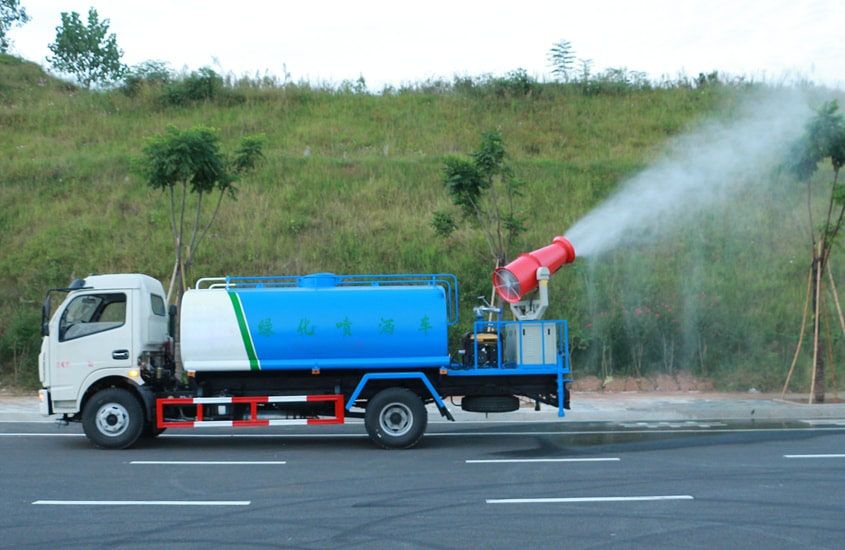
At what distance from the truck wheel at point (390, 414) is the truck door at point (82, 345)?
370 centimetres

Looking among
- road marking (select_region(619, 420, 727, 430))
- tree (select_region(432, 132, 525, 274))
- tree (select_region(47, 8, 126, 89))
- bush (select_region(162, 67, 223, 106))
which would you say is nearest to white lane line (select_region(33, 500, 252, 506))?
road marking (select_region(619, 420, 727, 430))

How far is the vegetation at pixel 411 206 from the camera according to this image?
2117 cm

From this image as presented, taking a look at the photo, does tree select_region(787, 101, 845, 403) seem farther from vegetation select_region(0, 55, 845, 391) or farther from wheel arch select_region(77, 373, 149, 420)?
wheel arch select_region(77, 373, 149, 420)

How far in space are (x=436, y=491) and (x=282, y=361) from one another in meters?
3.95

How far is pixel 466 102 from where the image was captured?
3516cm

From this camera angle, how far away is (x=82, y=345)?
1262 cm

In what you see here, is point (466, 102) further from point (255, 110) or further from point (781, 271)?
point (781, 271)

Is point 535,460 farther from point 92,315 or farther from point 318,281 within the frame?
point 92,315

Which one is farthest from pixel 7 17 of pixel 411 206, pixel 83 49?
pixel 411 206

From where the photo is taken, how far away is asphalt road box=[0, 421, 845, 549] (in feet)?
24.5

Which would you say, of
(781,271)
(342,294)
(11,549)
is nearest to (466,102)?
(781,271)

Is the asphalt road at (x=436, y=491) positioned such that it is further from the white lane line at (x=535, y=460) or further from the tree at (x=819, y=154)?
the tree at (x=819, y=154)

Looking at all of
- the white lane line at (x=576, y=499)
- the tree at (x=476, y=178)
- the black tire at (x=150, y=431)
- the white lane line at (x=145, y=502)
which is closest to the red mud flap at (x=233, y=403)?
the black tire at (x=150, y=431)

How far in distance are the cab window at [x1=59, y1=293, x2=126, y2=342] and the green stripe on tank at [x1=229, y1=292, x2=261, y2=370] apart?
1792 mm
